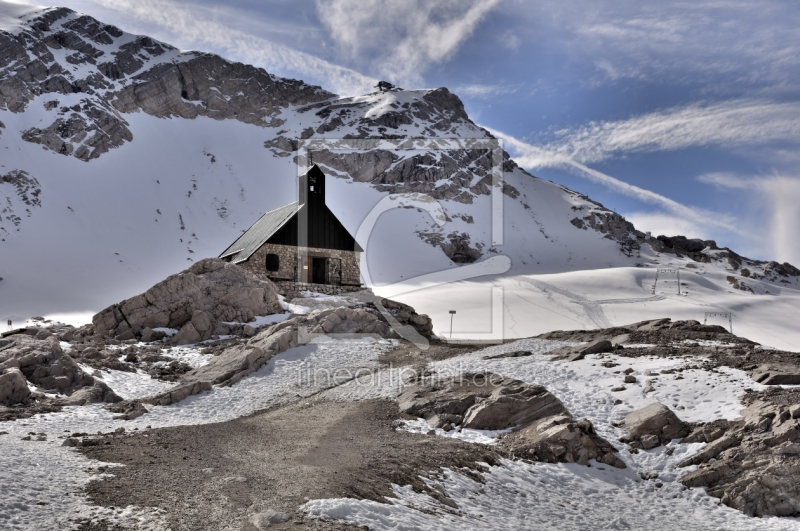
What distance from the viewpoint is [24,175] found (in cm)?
6506

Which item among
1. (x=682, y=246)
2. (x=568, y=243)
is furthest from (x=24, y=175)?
(x=682, y=246)

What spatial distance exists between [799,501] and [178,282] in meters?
25.2

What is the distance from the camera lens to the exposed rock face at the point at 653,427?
40.5ft

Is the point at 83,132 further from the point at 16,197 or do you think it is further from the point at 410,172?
the point at 410,172

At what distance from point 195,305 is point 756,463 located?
76.6 ft

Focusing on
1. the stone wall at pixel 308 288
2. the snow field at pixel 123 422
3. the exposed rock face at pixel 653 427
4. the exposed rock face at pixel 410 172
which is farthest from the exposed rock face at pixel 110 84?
the exposed rock face at pixel 653 427

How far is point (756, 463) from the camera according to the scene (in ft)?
34.1

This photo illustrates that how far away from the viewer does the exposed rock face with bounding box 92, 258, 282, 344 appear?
25.0 m

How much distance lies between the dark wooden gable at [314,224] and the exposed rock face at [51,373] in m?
18.0

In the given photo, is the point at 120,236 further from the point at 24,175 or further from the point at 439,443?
the point at 439,443

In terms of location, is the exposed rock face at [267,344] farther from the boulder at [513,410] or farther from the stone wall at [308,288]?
the boulder at [513,410]

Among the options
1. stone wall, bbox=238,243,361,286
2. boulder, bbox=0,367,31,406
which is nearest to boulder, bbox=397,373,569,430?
boulder, bbox=0,367,31,406

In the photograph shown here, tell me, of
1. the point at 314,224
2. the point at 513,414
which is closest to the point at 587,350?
the point at 513,414

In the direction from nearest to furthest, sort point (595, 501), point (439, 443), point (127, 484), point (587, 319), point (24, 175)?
1. point (127, 484)
2. point (595, 501)
3. point (439, 443)
4. point (587, 319)
5. point (24, 175)
